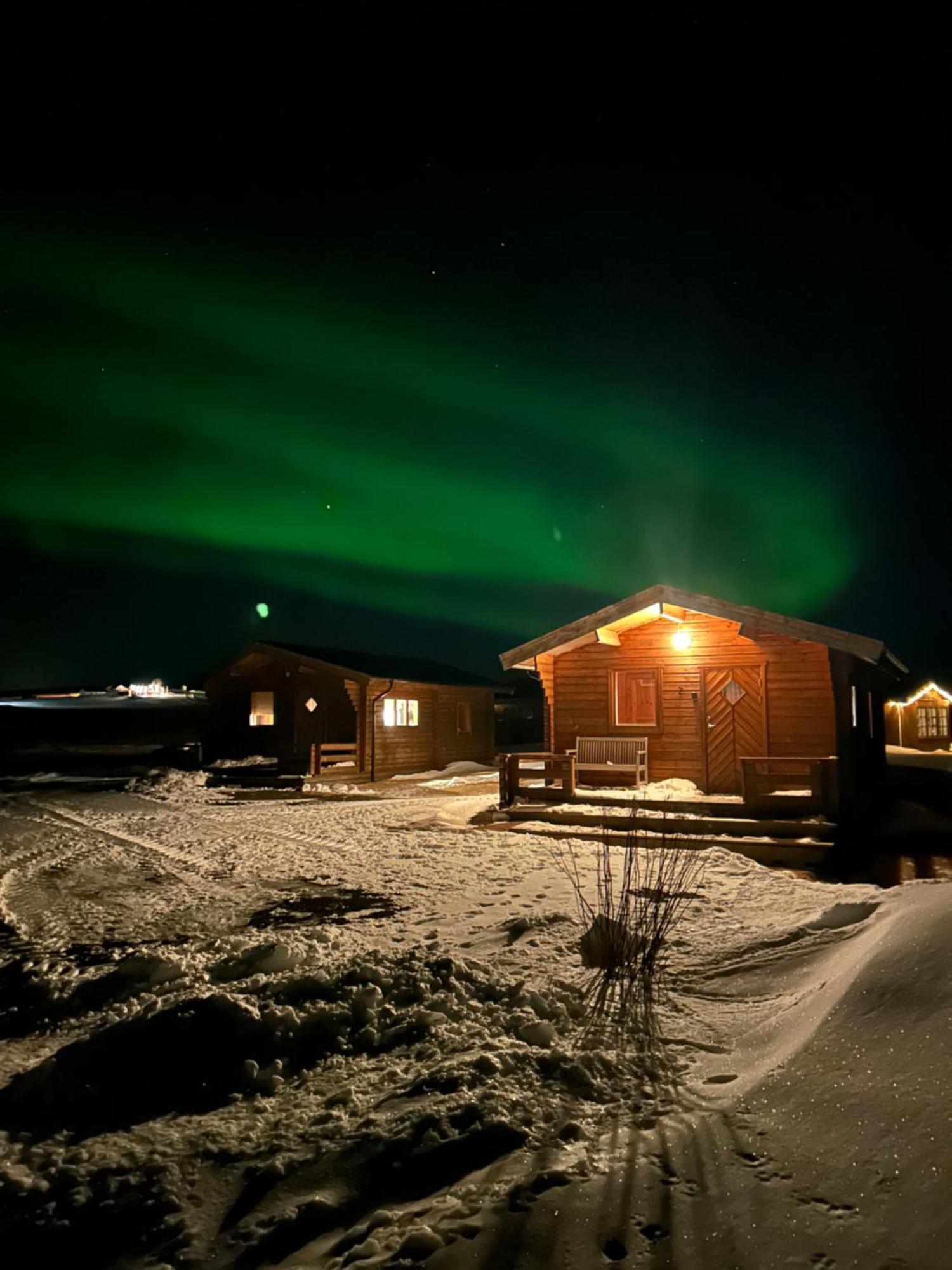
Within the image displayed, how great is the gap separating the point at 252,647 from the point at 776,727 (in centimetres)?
1766

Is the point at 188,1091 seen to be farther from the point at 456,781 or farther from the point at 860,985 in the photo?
the point at 456,781

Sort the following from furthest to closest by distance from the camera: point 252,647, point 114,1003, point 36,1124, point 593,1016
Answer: point 252,647 → point 114,1003 → point 593,1016 → point 36,1124

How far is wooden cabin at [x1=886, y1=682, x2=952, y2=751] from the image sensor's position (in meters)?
37.1

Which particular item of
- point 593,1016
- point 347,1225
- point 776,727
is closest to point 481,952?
point 593,1016

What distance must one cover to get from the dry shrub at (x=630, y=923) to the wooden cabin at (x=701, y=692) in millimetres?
4386

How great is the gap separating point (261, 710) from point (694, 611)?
699 inches

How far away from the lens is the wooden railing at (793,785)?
11.5 meters

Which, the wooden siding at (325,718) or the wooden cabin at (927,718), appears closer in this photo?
the wooden siding at (325,718)

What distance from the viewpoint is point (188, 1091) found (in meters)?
3.76

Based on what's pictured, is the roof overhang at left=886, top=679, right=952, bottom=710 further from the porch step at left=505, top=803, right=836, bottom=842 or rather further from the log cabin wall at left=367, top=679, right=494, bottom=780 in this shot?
the porch step at left=505, top=803, right=836, bottom=842

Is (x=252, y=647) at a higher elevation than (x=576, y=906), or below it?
higher

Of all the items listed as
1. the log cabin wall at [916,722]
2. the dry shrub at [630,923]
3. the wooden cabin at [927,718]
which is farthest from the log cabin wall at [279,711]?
the log cabin wall at [916,722]

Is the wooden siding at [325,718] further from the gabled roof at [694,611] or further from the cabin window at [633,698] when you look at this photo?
the cabin window at [633,698]

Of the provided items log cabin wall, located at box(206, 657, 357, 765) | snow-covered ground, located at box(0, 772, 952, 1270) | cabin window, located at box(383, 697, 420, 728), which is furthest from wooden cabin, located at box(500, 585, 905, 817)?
log cabin wall, located at box(206, 657, 357, 765)
